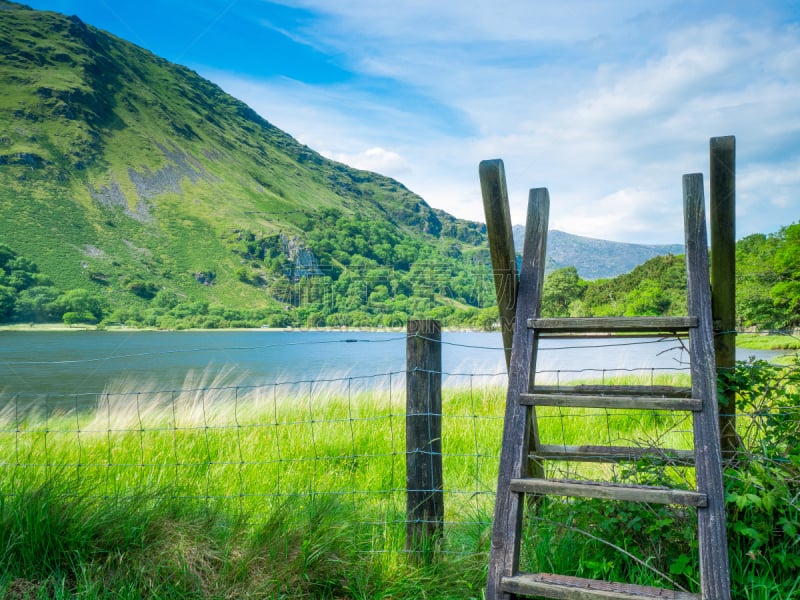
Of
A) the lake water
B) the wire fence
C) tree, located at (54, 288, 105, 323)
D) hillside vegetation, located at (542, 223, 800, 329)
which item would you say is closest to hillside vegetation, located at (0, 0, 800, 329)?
tree, located at (54, 288, 105, 323)

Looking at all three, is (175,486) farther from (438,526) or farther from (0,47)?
(0,47)

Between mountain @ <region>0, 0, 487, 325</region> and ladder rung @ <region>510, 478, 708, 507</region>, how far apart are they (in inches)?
3088

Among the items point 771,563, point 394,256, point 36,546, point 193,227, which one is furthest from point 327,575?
point 193,227

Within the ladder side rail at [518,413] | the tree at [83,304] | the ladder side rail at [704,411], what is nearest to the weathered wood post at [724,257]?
the ladder side rail at [704,411]

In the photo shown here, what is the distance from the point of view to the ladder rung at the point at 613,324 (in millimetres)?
2623

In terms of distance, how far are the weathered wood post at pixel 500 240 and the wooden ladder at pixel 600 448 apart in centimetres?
9

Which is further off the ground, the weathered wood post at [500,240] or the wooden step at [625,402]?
the weathered wood post at [500,240]

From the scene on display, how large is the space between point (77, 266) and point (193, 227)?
117 feet

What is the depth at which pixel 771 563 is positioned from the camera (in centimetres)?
250

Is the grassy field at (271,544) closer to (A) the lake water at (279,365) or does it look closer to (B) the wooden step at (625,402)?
(B) the wooden step at (625,402)

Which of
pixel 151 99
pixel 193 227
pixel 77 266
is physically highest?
pixel 151 99

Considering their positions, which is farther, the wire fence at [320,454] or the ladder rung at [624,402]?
the wire fence at [320,454]

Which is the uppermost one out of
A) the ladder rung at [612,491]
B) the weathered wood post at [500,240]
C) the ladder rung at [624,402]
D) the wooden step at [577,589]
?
the weathered wood post at [500,240]

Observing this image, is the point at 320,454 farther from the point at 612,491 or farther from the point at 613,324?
the point at 612,491
